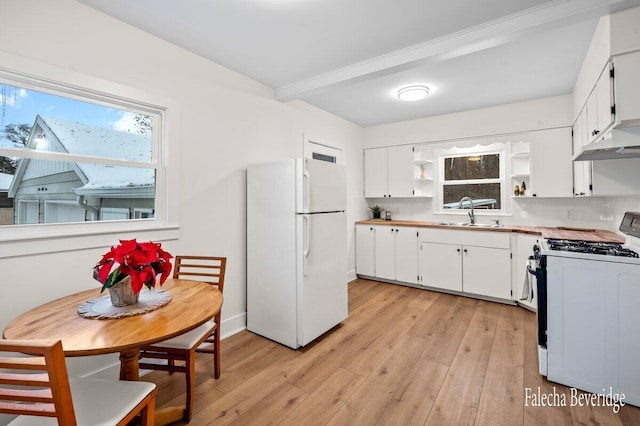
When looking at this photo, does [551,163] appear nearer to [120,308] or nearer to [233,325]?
[233,325]

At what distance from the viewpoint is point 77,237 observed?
192 centimetres

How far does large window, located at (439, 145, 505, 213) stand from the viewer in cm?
416

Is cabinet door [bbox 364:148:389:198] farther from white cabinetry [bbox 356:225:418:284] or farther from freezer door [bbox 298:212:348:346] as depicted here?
freezer door [bbox 298:212:348:346]

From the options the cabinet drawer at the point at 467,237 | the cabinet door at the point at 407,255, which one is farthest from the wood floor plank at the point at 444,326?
the cabinet drawer at the point at 467,237

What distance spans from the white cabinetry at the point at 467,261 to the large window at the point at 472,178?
0.71m

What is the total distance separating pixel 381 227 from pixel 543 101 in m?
2.62

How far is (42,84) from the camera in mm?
1818

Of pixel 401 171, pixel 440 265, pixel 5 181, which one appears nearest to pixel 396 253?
pixel 440 265

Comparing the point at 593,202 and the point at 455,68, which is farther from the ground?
the point at 455,68

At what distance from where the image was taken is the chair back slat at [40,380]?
83cm

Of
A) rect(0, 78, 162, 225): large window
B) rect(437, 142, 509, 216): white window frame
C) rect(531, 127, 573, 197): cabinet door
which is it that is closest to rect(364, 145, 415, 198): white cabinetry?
rect(437, 142, 509, 216): white window frame

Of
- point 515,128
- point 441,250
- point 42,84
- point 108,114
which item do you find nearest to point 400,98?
point 515,128

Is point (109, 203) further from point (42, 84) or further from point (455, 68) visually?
point (455, 68)

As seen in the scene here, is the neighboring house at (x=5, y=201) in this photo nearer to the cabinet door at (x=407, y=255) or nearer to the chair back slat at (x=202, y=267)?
the chair back slat at (x=202, y=267)
